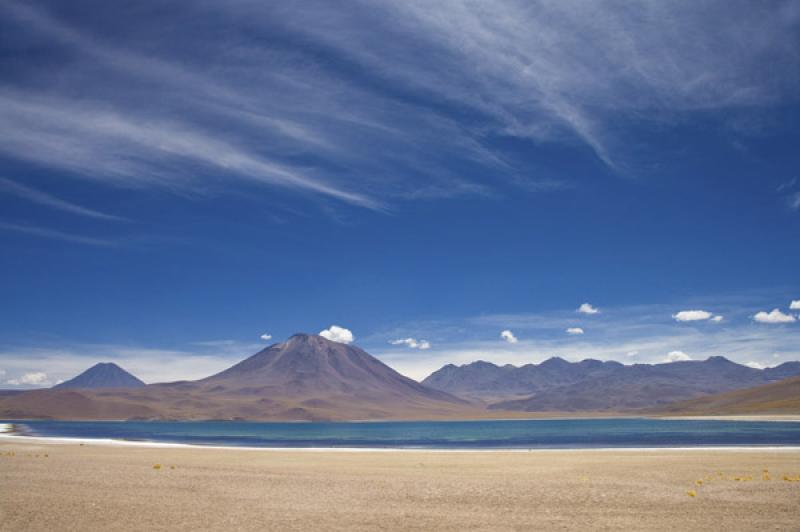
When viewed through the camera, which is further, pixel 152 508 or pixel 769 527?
pixel 152 508

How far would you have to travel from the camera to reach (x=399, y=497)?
21.4 meters

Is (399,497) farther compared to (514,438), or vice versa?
(514,438)

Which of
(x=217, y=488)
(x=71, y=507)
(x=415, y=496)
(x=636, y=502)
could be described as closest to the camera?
(x=71, y=507)

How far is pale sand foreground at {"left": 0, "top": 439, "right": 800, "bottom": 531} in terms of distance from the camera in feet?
54.4

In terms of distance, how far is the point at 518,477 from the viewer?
27516mm

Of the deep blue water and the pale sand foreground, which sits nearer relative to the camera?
the pale sand foreground

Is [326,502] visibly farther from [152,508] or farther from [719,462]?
[719,462]

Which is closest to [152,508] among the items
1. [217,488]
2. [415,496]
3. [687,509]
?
[217,488]

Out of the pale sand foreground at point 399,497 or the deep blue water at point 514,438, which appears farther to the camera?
the deep blue water at point 514,438

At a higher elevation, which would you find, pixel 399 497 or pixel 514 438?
pixel 399 497

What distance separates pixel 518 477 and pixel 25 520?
1918 centimetres

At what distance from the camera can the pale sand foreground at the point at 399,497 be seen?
16594 millimetres

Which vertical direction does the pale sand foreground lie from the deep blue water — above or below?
above

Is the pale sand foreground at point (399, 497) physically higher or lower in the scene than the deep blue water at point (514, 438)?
higher
